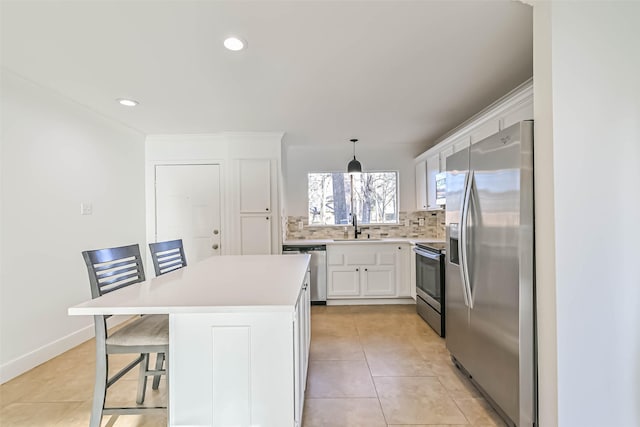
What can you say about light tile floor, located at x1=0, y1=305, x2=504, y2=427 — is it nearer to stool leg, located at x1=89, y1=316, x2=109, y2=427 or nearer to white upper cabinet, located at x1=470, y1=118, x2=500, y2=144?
stool leg, located at x1=89, y1=316, x2=109, y2=427

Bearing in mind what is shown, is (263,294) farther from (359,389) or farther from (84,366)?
(84,366)

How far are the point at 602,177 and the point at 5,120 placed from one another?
12.6 feet

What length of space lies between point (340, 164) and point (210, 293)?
349cm

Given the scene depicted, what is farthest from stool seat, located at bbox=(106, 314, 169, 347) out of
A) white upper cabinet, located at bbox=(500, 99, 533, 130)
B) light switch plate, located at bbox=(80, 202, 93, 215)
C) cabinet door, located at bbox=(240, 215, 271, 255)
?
white upper cabinet, located at bbox=(500, 99, 533, 130)

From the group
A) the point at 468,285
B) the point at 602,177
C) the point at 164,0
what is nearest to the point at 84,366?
the point at 164,0

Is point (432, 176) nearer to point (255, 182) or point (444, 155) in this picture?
point (444, 155)

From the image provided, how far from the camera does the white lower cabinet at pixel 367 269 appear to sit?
3.91 m

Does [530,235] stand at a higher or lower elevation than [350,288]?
higher

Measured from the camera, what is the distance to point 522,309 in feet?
4.82

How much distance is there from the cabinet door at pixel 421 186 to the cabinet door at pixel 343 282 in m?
1.36

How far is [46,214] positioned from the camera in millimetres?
2533

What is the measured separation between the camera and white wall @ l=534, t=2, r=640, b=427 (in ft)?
4.33

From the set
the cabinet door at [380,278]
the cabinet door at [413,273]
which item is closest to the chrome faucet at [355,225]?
the cabinet door at [380,278]

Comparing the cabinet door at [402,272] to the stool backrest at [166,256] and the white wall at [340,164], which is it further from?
the stool backrest at [166,256]
